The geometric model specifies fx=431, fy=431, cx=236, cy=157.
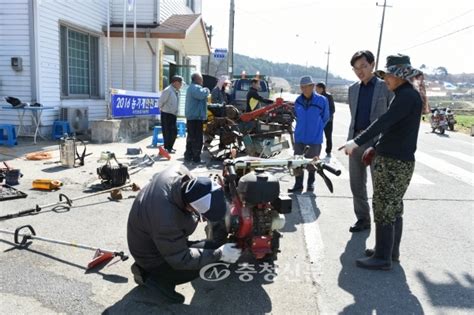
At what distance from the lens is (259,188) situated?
12.4 feet

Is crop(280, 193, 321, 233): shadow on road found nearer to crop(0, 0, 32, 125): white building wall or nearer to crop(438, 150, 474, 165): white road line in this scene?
crop(438, 150, 474, 165): white road line

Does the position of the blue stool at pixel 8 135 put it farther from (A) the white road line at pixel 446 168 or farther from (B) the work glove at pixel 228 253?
(A) the white road line at pixel 446 168

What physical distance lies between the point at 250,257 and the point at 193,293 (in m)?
0.77

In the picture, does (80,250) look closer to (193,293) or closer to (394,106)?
(193,293)

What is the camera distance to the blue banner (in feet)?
40.4

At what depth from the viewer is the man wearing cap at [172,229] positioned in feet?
10.1

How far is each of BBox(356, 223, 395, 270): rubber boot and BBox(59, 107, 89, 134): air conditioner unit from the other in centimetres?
1002

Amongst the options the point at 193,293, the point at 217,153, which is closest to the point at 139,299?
the point at 193,293

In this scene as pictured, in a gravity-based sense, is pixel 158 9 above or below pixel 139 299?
above

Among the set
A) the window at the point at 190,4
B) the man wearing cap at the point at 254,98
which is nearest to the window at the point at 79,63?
the man wearing cap at the point at 254,98

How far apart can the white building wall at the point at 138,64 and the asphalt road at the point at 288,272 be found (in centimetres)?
972

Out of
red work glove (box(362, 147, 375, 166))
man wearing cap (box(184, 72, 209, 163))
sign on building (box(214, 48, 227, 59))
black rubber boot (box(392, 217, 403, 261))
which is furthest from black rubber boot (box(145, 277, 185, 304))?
sign on building (box(214, 48, 227, 59))

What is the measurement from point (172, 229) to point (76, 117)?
1024 centimetres

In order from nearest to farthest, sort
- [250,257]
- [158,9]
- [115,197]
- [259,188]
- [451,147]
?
[259,188] → [250,257] → [115,197] → [451,147] → [158,9]
